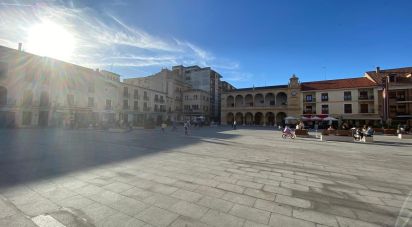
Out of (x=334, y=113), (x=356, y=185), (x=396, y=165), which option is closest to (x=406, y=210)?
(x=356, y=185)

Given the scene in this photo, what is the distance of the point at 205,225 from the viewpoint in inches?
112

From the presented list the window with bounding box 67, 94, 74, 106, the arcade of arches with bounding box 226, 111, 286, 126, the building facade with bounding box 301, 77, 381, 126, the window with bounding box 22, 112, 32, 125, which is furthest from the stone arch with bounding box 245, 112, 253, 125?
the window with bounding box 22, 112, 32, 125

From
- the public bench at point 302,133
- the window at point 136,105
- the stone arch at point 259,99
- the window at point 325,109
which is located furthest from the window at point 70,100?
the window at point 325,109

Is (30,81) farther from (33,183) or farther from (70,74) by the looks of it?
(33,183)

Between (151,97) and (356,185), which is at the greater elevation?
(151,97)

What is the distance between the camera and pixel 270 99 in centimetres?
4866

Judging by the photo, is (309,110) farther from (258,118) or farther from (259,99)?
(259,99)

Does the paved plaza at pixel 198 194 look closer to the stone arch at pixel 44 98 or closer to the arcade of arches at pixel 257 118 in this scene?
the stone arch at pixel 44 98

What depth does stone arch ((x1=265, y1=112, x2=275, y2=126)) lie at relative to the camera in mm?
47509

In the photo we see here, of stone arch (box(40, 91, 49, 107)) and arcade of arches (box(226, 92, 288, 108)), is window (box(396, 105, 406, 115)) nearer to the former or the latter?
arcade of arches (box(226, 92, 288, 108))

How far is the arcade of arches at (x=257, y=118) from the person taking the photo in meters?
45.7

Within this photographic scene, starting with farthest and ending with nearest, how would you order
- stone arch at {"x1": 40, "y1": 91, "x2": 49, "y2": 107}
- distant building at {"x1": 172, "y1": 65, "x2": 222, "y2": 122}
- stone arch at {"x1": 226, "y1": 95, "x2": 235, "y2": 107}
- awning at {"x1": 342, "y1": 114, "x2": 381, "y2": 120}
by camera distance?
distant building at {"x1": 172, "y1": 65, "x2": 222, "y2": 122} → stone arch at {"x1": 226, "y1": 95, "x2": 235, "y2": 107} → awning at {"x1": 342, "y1": 114, "x2": 381, "y2": 120} → stone arch at {"x1": 40, "y1": 91, "x2": 49, "y2": 107}

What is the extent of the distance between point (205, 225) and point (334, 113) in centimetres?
4408

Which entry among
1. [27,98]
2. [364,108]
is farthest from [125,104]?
[364,108]
